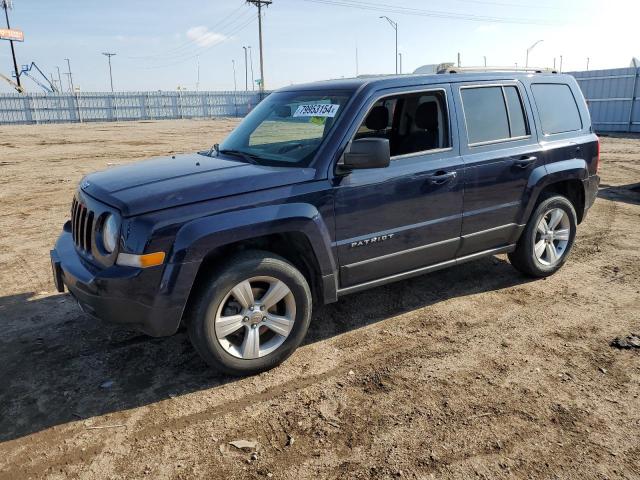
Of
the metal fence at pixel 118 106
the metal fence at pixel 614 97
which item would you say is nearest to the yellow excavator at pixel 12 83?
the metal fence at pixel 118 106

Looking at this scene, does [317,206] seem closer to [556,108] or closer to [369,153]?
[369,153]

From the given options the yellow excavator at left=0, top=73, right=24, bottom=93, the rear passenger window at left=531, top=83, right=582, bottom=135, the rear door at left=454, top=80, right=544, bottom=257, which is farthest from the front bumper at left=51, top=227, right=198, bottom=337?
the yellow excavator at left=0, top=73, right=24, bottom=93

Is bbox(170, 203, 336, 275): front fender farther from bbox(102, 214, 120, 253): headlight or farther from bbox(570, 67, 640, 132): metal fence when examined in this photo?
bbox(570, 67, 640, 132): metal fence

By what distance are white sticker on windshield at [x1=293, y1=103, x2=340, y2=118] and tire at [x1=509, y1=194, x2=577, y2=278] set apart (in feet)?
7.65

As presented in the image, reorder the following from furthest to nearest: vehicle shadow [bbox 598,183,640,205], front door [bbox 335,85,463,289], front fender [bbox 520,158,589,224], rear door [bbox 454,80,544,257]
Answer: vehicle shadow [bbox 598,183,640,205], front fender [bbox 520,158,589,224], rear door [bbox 454,80,544,257], front door [bbox 335,85,463,289]

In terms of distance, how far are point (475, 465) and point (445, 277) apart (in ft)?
9.49

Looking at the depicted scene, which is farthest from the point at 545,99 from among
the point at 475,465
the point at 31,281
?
the point at 31,281

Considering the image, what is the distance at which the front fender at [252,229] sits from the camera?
312 centimetres

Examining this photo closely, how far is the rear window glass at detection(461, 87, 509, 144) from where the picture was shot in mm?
Answer: 4414

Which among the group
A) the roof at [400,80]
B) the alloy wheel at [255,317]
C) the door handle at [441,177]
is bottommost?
the alloy wheel at [255,317]

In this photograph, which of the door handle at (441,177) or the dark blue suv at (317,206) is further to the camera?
the door handle at (441,177)

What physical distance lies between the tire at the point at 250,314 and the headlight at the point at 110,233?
61 cm

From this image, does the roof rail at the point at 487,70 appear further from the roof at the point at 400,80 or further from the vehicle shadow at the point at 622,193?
the vehicle shadow at the point at 622,193

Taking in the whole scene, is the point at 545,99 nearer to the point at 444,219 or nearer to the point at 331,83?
the point at 444,219
